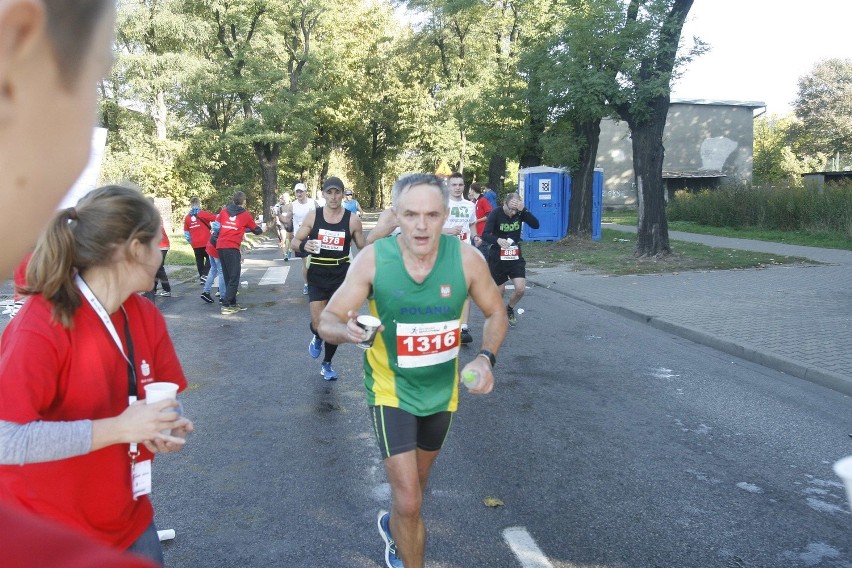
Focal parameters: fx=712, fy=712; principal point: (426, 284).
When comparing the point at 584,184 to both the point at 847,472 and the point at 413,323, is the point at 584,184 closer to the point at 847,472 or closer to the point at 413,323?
the point at 413,323

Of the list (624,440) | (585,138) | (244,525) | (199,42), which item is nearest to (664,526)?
(624,440)

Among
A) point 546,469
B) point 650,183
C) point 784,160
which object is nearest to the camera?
point 546,469

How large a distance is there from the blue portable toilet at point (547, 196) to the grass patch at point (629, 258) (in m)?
0.75

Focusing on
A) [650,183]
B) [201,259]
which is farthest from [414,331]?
[650,183]

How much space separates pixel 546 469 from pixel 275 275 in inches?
557

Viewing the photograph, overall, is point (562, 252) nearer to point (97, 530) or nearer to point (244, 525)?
point (244, 525)

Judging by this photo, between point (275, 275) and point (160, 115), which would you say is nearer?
point (275, 275)

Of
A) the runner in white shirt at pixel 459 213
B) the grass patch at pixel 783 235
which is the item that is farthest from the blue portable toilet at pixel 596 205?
the runner in white shirt at pixel 459 213

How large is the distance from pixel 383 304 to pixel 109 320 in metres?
1.46

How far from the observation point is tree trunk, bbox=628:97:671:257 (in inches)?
713

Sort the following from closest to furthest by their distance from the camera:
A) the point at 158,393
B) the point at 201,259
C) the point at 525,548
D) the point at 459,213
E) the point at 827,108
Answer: the point at 158,393 → the point at 525,548 → the point at 459,213 → the point at 201,259 → the point at 827,108

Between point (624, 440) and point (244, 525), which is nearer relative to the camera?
point (244, 525)

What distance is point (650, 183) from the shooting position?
18.4 metres

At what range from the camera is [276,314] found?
40.1 ft
